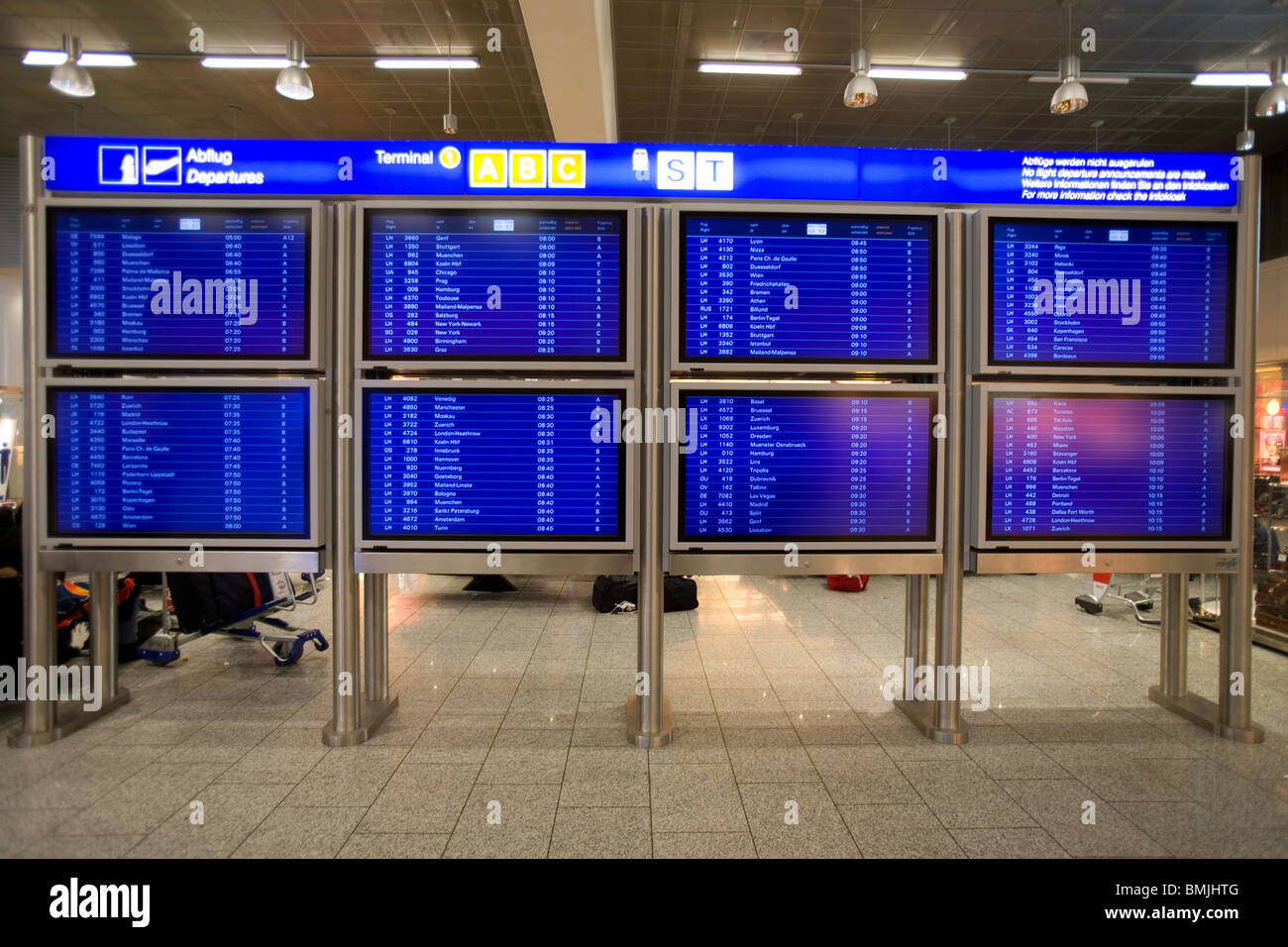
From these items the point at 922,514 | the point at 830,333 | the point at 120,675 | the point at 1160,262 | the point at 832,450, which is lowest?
the point at 120,675

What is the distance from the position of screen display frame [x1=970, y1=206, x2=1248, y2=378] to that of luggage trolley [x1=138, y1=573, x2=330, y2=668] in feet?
15.4

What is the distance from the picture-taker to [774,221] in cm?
322

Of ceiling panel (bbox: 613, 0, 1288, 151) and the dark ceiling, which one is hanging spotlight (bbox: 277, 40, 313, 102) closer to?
the dark ceiling

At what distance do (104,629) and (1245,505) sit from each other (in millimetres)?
6306

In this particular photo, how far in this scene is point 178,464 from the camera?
3277 millimetres

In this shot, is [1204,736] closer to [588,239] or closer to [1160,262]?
[1160,262]

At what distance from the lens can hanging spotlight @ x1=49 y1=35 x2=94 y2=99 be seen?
6188 mm

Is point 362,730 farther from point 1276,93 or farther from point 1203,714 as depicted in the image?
point 1276,93

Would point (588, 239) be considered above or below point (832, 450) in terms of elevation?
above

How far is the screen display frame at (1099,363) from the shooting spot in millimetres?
3273

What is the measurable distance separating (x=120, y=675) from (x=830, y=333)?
16.3 feet

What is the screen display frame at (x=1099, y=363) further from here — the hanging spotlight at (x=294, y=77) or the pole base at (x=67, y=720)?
the hanging spotlight at (x=294, y=77)
